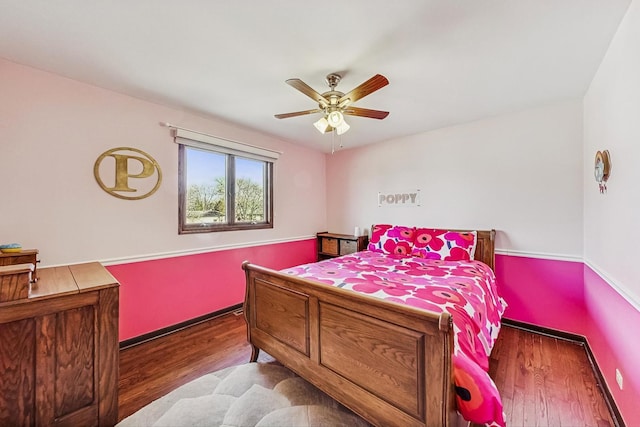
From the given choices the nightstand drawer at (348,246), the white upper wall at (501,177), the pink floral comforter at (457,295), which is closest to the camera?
the pink floral comforter at (457,295)

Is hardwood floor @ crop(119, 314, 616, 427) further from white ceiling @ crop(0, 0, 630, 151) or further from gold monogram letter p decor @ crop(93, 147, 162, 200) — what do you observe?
white ceiling @ crop(0, 0, 630, 151)

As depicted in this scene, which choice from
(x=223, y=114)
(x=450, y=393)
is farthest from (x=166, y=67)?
(x=450, y=393)

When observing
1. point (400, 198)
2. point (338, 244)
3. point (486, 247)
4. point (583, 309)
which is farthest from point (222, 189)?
point (583, 309)

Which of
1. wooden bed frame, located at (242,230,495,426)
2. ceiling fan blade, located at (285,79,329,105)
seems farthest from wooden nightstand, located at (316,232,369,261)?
ceiling fan blade, located at (285,79,329,105)

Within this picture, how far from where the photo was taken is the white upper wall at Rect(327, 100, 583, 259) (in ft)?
8.48

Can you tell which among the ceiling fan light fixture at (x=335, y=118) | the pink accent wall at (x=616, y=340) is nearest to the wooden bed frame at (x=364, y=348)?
the pink accent wall at (x=616, y=340)

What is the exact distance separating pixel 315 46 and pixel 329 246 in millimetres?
3053

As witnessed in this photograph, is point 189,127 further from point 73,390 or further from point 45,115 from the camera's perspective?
point 73,390

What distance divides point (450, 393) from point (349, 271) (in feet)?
4.62

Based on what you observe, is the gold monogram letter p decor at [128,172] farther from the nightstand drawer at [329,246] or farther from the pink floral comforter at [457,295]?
the nightstand drawer at [329,246]

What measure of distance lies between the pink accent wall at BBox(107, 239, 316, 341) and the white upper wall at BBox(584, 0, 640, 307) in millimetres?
3367

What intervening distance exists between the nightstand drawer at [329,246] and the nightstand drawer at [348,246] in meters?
0.12

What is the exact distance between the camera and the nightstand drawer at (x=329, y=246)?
420 centimetres

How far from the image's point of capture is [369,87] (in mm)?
1795
